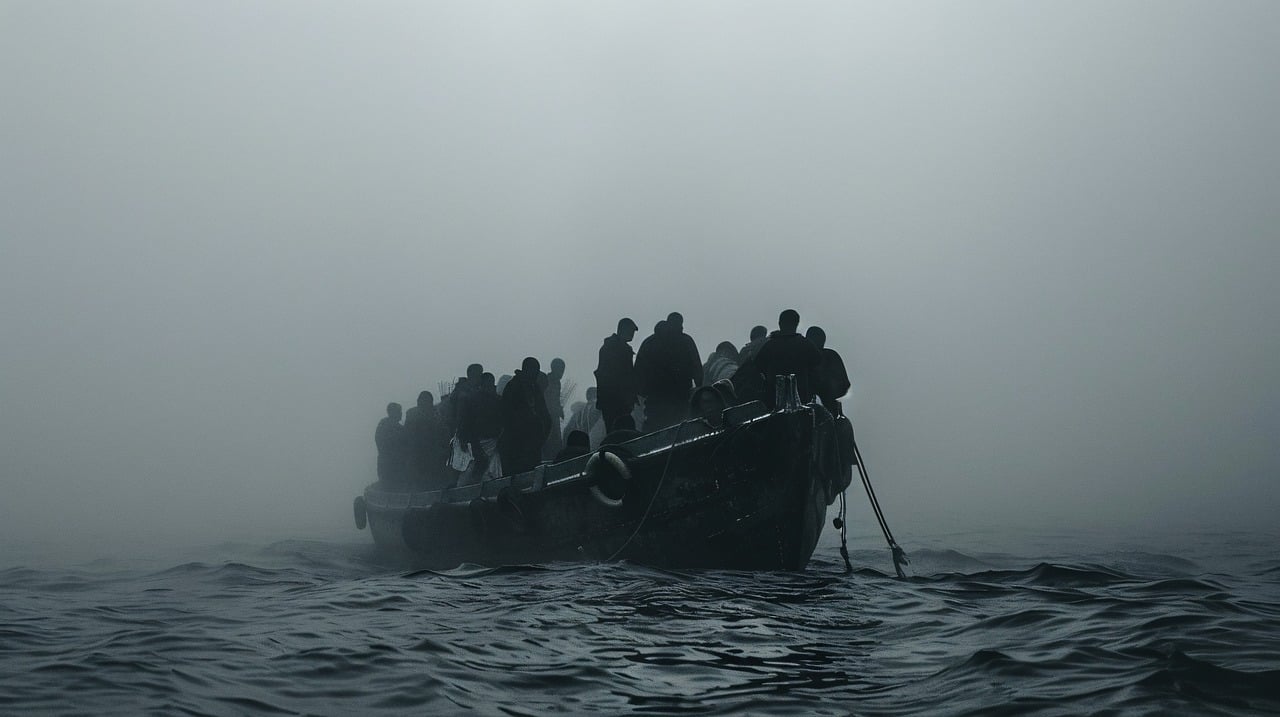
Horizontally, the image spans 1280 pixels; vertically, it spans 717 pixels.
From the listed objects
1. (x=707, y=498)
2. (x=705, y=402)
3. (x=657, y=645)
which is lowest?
(x=657, y=645)

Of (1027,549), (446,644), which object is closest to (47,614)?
(446,644)

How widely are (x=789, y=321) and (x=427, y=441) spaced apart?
9744 mm

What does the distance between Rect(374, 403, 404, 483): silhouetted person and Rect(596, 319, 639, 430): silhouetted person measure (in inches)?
328

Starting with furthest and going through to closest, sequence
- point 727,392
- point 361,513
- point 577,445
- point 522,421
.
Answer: point 361,513, point 522,421, point 577,445, point 727,392

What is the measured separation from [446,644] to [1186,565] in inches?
417

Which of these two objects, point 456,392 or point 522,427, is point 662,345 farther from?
point 456,392

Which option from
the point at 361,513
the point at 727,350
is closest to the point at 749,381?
the point at 727,350

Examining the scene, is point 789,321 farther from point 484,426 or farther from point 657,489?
point 484,426

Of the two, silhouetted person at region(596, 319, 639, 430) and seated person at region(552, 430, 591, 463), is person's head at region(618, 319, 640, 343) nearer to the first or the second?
silhouetted person at region(596, 319, 639, 430)

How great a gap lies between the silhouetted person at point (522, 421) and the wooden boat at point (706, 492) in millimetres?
1407

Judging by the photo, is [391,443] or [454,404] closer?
[454,404]

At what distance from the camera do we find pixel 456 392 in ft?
52.1

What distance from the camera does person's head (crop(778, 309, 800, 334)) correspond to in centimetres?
1117

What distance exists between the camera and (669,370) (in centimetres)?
1255
